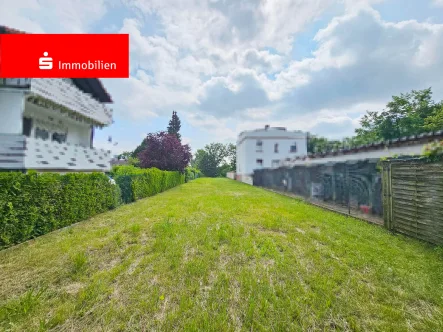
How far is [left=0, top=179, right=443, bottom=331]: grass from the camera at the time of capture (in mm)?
2104

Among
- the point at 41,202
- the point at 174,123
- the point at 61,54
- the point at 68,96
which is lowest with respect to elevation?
the point at 41,202

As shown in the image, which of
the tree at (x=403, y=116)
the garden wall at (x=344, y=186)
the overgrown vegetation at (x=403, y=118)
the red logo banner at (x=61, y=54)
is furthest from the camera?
the tree at (x=403, y=116)

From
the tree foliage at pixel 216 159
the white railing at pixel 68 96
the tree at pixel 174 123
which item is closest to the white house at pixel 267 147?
the white railing at pixel 68 96

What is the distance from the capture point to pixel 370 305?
233 centimetres

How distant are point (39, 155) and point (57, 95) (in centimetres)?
296

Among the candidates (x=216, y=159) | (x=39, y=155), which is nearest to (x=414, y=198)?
(x=39, y=155)

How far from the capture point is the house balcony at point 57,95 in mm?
7340

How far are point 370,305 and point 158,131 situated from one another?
68.7 ft

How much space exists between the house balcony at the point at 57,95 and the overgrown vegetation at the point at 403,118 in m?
21.8

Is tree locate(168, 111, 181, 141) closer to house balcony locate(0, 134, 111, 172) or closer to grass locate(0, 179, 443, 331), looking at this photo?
house balcony locate(0, 134, 111, 172)

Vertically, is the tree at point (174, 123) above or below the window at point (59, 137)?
above

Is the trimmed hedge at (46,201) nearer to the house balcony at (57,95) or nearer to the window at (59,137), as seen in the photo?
the house balcony at (57,95)

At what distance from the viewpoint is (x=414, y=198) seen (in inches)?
177

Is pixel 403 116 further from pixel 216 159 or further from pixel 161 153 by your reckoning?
pixel 216 159
